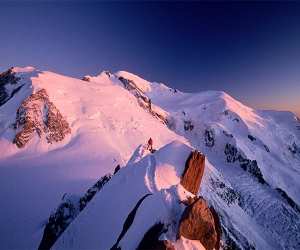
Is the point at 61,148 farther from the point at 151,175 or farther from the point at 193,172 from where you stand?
the point at 193,172

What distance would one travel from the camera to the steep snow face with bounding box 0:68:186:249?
3851cm

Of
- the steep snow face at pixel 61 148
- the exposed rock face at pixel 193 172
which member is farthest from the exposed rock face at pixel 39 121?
the exposed rock face at pixel 193 172

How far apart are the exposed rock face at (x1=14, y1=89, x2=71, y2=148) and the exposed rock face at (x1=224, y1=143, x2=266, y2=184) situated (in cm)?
5964

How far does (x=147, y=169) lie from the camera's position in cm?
2189

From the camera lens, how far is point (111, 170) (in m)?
47.0

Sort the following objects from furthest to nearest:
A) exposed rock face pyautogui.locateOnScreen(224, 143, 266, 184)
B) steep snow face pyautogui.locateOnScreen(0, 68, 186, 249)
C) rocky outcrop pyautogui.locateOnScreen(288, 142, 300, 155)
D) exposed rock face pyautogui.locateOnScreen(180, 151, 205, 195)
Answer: rocky outcrop pyautogui.locateOnScreen(288, 142, 300, 155)
exposed rock face pyautogui.locateOnScreen(224, 143, 266, 184)
steep snow face pyautogui.locateOnScreen(0, 68, 186, 249)
exposed rock face pyautogui.locateOnScreen(180, 151, 205, 195)

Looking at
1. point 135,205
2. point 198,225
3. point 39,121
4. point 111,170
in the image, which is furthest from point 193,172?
point 39,121

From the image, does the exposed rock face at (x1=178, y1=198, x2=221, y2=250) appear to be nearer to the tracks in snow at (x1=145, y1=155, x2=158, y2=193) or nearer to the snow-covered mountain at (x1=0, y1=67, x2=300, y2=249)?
the snow-covered mountain at (x1=0, y1=67, x2=300, y2=249)

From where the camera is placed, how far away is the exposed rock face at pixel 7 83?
71525mm

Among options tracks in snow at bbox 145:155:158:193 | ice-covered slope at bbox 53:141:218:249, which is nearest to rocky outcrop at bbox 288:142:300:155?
ice-covered slope at bbox 53:141:218:249

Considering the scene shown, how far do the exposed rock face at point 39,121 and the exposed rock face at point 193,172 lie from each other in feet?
134

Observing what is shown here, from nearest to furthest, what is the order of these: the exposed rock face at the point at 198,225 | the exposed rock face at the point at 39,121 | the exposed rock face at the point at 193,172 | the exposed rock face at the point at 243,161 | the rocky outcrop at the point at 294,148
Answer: the exposed rock face at the point at 198,225 → the exposed rock face at the point at 193,172 → the exposed rock face at the point at 39,121 → the exposed rock face at the point at 243,161 → the rocky outcrop at the point at 294,148

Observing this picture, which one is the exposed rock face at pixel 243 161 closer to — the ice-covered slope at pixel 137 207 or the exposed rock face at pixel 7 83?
the exposed rock face at pixel 7 83

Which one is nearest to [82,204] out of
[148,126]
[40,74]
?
[148,126]
